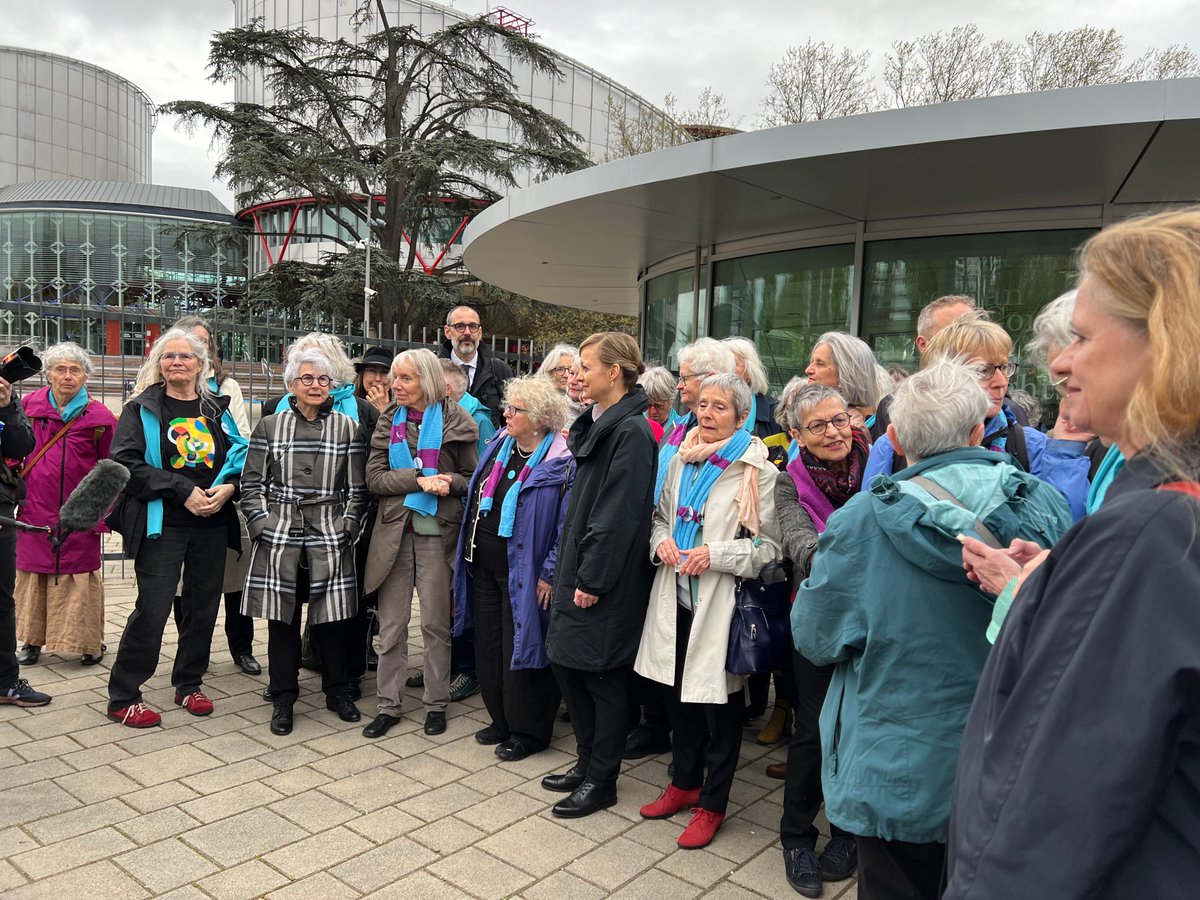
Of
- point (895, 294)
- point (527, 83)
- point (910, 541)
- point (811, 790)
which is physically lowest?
point (811, 790)

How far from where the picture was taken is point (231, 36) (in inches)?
926

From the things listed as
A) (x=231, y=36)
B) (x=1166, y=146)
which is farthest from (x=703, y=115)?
(x=1166, y=146)

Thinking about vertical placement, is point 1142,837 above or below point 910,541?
below

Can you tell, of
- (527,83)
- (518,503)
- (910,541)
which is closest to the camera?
(910,541)

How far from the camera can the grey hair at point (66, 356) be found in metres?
5.43

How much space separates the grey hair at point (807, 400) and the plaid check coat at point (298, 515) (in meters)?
2.66

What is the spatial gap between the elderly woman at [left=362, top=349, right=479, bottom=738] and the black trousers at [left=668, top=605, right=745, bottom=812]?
1.61 m

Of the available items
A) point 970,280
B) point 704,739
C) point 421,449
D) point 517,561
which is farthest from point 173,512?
point 970,280

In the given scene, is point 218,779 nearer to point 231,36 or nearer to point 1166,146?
point 1166,146

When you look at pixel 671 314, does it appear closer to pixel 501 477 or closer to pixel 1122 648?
pixel 501 477

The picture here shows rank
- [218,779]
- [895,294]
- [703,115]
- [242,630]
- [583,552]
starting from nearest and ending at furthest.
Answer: [583,552] < [218,779] < [242,630] < [895,294] < [703,115]

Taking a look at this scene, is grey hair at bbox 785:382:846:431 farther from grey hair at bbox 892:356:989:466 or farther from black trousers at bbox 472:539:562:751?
black trousers at bbox 472:539:562:751

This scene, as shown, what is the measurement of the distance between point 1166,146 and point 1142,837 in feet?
21.3

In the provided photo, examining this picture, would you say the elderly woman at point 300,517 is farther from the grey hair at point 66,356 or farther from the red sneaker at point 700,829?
the red sneaker at point 700,829
